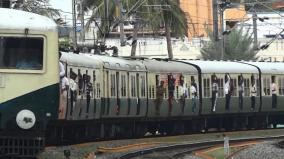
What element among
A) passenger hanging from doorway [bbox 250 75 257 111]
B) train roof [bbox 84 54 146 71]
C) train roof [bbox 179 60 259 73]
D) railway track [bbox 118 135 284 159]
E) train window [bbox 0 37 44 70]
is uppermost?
train window [bbox 0 37 44 70]

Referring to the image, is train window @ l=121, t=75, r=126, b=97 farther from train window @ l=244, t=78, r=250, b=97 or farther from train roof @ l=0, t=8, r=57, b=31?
train roof @ l=0, t=8, r=57, b=31

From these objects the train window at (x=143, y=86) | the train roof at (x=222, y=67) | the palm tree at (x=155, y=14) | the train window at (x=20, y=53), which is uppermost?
the palm tree at (x=155, y=14)

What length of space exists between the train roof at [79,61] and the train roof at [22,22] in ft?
14.6

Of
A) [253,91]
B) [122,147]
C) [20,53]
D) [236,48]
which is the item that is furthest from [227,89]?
[236,48]

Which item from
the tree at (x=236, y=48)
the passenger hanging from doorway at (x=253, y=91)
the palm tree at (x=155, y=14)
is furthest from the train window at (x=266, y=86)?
the tree at (x=236, y=48)

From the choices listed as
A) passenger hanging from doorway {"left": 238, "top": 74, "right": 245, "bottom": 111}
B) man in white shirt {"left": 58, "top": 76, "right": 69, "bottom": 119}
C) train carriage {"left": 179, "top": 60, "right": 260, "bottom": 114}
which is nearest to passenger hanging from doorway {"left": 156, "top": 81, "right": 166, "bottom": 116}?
train carriage {"left": 179, "top": 60, "right": 260, "bottom": 114}

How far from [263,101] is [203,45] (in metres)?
32.2

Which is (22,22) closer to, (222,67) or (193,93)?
(193,93)

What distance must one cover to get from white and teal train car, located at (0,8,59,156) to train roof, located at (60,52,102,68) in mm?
4687

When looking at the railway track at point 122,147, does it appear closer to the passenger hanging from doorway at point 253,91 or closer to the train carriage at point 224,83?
the train carriage at point 224,83

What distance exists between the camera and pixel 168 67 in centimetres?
2953

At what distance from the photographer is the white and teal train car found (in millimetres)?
13930

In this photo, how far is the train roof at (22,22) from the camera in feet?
47.0

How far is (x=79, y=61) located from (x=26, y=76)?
733 centimetres
